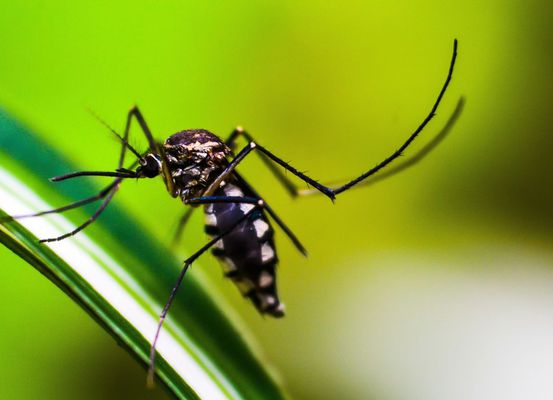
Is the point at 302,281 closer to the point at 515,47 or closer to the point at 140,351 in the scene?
the point at 515,47

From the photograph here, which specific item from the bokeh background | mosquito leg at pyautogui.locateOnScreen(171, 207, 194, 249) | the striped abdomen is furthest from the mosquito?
the bokeh background

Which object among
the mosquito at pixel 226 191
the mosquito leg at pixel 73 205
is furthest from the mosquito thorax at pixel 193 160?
the mosquito leg at pixel 73 205

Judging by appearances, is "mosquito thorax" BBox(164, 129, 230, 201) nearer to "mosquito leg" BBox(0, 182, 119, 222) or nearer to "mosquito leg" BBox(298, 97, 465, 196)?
"mosquito leg" BBox(0, 182, 119, 222)

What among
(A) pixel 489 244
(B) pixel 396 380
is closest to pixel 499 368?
(B) pixel 396 380

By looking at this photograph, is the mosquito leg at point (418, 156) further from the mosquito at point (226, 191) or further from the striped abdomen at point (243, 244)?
the striped abdomen at point (243, 244)

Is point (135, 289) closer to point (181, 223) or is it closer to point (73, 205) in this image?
point (73, 205)

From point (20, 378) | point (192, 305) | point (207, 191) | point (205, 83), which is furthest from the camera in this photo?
point (205, 83)

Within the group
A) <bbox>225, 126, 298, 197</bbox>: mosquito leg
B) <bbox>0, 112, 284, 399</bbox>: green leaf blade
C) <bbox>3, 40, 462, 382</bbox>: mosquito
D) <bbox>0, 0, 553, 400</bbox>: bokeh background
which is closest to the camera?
<bbox>0, 112, 284, 399</bbox>: green leaf blade
